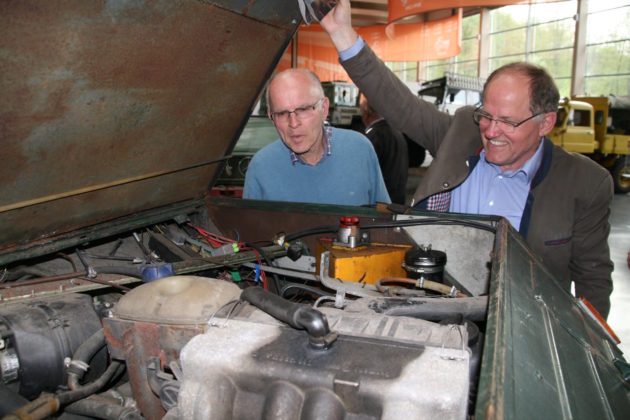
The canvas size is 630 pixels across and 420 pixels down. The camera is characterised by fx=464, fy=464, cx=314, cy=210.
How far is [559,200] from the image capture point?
1877 mm

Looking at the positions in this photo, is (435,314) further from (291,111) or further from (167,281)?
(291,111)

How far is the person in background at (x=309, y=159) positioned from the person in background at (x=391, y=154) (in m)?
1.23

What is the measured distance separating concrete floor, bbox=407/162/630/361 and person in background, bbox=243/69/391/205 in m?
2.33

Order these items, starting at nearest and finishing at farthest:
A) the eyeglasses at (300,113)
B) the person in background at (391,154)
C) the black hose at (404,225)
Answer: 1. the black hose at (404,225)
2. the eyeglasses at (300,113)
3. the person in background at (391,154)

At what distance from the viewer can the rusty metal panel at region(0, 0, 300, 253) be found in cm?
117

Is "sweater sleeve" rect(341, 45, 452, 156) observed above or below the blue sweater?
above

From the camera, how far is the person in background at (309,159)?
229 cm

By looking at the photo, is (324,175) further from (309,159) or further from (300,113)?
(300,113)

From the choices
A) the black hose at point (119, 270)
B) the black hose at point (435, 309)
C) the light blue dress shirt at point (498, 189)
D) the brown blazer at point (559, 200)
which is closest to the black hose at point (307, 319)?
the black hose at point (435, 309)

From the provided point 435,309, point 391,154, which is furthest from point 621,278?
point 435,309

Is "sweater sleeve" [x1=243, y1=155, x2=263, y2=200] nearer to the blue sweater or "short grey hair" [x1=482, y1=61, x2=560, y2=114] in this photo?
the blue sweater

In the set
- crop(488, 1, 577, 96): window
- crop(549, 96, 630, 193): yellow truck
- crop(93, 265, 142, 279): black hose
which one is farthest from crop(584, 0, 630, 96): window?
crop(93, 265, 142, 279): black hose

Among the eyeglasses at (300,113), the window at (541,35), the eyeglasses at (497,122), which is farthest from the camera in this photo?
the window at (541,35)

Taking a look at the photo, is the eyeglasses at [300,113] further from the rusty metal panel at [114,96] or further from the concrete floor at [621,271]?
the concrete floor at [621,271]
